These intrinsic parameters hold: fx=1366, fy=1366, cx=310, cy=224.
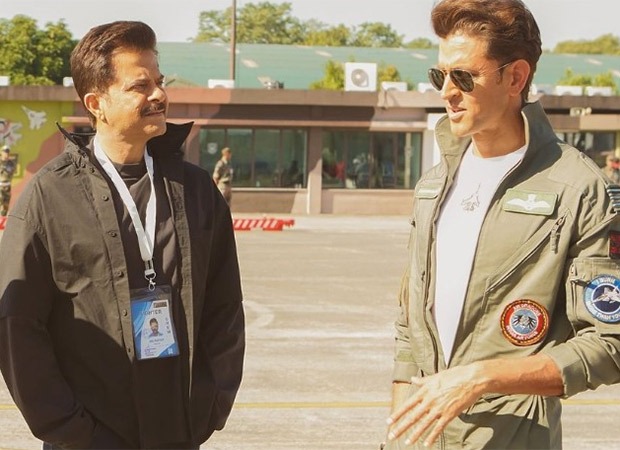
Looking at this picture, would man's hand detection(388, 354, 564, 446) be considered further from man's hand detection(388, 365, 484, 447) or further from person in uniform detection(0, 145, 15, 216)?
person in uniform detection(0, 145, 15, 216)

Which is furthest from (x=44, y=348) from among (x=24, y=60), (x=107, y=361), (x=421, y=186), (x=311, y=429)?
(x=24, y=60)

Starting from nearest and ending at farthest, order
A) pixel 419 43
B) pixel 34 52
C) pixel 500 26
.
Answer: pixel 500 26, pixel 34 52, pixel 419 43

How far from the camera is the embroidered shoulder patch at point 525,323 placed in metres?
3.56

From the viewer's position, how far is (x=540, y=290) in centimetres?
356

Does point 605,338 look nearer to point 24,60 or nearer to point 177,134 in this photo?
point 177,134

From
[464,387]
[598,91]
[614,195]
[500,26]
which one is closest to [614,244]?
[614,195]

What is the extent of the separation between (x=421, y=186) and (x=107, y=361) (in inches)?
42.8

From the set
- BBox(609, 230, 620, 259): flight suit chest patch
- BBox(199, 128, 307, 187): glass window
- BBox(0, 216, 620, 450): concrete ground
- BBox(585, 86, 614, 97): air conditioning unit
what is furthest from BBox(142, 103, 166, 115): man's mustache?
BBox(585, 86, 614, 97): air conditioning unit

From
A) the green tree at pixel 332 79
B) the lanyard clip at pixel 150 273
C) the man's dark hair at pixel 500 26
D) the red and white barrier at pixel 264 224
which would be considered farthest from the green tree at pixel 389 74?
the man's dark hair at pixel 500 26

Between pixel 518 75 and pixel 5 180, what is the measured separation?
30937mm

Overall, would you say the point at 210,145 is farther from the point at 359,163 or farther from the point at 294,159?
the point at 359,163

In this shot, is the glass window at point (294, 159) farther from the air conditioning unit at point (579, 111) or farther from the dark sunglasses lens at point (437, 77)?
the dark sunglasses lens at point (437, 77)

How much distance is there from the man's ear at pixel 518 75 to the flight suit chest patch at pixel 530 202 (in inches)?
12.3

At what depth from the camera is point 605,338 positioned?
11.5ft
